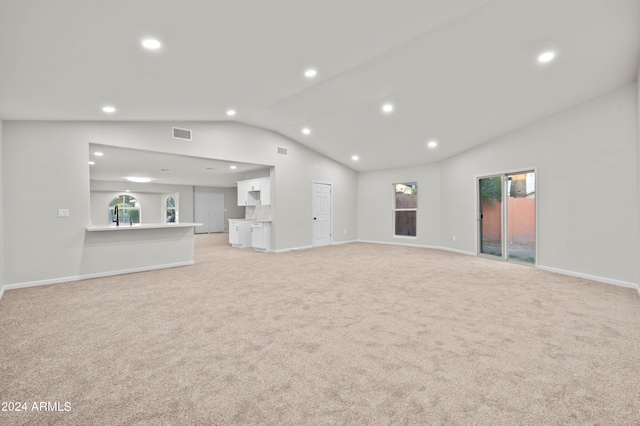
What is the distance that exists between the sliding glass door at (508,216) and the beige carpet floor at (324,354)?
1.72 metres

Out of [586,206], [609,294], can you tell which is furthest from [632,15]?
[609,294]

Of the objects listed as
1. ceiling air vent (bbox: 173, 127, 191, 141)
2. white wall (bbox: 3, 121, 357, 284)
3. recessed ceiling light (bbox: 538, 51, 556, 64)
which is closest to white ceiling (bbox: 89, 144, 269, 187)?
white wall (bbox: 3, 121, 357, 284)

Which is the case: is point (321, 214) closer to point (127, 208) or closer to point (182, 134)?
point (182, 134)

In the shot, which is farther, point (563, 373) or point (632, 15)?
point (632, 15)

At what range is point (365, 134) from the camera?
24.2 feet

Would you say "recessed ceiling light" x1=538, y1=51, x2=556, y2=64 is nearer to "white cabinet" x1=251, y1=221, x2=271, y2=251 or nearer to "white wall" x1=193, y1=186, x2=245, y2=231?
"white cabinet" x1=251, y1=221, x2=271, y2=251

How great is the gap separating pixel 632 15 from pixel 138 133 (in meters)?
7.12

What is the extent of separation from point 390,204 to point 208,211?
9420 mm

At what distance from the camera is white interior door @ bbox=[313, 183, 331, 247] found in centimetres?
905

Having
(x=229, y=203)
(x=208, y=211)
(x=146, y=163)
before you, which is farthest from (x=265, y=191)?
(x=229, y=203)

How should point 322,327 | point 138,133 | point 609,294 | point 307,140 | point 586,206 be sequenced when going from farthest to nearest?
point 307,140, point 138,133, point 586,206, point 609,294, point 322,327

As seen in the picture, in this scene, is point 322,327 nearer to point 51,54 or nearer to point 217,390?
point 217,390

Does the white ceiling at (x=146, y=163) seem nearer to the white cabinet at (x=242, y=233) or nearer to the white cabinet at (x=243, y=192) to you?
the white cabinet at (x=243, y=192)

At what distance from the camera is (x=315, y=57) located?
3611 millimetres
